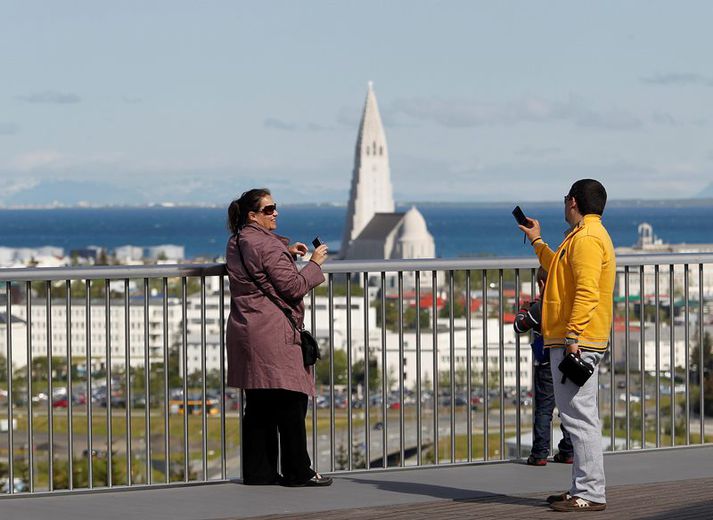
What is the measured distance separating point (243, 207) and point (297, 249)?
401 millimetres

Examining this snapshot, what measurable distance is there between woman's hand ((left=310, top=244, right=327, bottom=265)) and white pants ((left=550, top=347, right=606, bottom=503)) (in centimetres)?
125

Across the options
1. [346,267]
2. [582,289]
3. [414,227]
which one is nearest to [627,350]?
[346,267]

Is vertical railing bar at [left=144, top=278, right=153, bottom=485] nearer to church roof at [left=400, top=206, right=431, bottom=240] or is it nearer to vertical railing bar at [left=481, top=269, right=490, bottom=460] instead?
vertical railing bar at [left=481, top=269, right=490, bottom=460]

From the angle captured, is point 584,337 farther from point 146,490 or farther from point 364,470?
point 146,490

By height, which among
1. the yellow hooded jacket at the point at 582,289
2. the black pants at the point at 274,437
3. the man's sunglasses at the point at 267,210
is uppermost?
the man's sunglasses at the point at 267,210

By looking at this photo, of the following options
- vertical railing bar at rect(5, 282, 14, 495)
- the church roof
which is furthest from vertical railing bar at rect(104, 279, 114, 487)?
the church roof

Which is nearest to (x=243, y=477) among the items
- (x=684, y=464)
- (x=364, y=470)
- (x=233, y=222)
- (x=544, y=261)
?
(x=364, y=470)

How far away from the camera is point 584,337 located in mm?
6723

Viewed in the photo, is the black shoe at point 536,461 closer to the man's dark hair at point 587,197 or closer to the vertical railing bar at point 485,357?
the vertical railing bar at point 485,357

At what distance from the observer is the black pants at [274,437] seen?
759 cm

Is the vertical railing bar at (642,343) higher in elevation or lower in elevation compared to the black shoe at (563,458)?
higher

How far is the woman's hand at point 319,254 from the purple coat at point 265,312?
1.2 inches

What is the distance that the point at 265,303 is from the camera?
7262 millimetres

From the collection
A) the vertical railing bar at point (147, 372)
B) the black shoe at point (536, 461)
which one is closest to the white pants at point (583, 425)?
the black shoe at point (536, 461)
